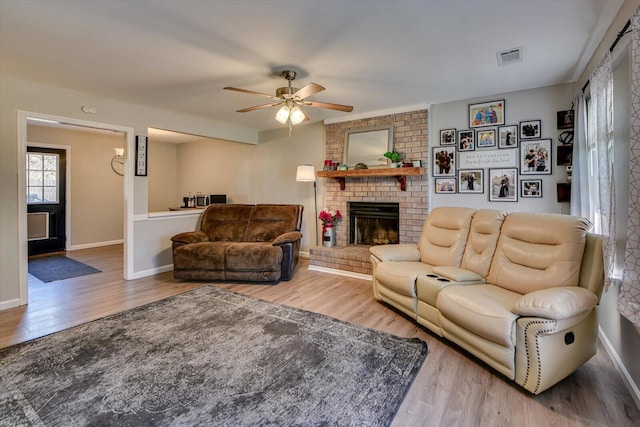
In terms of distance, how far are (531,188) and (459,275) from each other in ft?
6.05

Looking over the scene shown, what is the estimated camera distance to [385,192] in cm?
462

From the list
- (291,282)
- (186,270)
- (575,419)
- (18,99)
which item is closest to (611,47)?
(575,419)

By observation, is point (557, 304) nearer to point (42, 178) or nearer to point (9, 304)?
point (9, 304)

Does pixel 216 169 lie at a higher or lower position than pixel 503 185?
higher

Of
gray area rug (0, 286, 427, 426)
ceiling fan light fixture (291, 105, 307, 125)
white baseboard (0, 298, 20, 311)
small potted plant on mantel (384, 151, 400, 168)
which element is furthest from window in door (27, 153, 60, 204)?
small potted plant on mantel (384, 151, 400, 168)

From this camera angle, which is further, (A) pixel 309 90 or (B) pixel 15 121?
(B) pixel 15 121

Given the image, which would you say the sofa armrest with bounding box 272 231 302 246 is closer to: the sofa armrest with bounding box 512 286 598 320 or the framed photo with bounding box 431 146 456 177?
the framed photo with bounding box 431 146 456 177

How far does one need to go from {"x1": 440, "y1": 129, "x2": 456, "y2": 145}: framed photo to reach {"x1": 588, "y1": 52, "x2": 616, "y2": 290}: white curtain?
5.92 feet

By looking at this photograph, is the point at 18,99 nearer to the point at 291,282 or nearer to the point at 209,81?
the point at 209,81

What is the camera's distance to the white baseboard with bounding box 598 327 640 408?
1.73 m

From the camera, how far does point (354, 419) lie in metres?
1.60

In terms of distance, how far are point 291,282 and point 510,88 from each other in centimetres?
363

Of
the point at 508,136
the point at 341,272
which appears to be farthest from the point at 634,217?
the point at 341,272

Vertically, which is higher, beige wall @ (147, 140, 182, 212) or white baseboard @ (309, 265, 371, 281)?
beige wall @ (147, 140, 182, 212)
